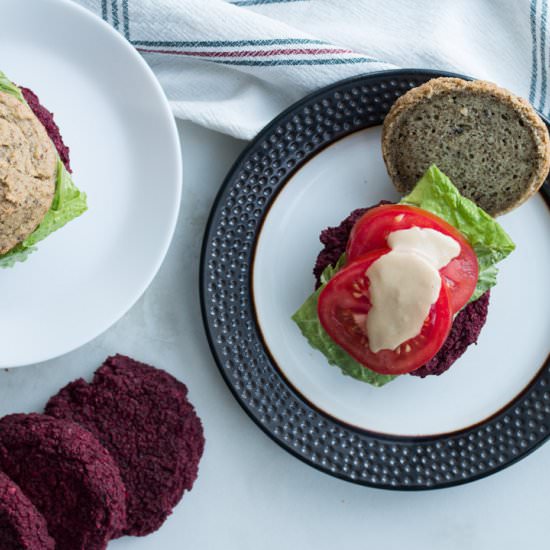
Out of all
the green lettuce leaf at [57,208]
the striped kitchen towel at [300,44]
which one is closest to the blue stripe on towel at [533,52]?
the striped kitchen towel at [300,44]

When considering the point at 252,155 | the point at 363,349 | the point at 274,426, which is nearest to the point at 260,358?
the point at 274,426

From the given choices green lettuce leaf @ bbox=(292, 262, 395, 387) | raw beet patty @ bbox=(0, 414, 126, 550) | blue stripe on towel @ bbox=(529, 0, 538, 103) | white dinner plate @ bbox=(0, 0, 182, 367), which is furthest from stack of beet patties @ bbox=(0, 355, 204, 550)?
blue stripe on towel @ bbox=(529, 0, 538, 103)

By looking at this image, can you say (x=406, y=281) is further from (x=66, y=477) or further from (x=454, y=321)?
(x=66, y=477)

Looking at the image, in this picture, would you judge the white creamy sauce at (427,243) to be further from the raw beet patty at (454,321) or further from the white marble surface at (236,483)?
the white marble surface at (236,483)

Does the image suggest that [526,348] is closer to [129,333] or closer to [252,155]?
[252,155]

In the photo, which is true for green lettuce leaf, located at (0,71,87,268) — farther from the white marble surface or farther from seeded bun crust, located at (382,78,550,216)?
seeded bun crust, located at (382,78,550,216)

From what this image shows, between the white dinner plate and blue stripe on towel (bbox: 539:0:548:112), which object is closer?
the white dinner plate
